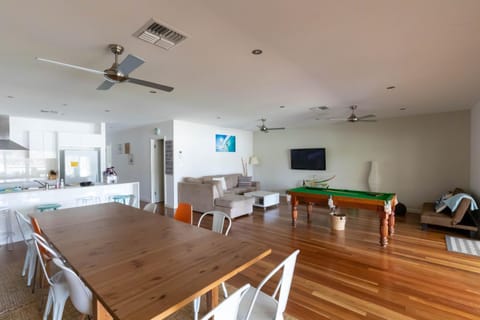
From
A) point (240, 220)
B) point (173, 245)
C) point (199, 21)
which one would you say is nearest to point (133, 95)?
point (199, 21)

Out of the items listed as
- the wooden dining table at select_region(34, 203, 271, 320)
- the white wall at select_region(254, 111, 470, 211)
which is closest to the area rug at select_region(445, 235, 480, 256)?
the white wall at select_region(254, 111, 470, 211)

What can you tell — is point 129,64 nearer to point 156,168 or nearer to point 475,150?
point 156,168

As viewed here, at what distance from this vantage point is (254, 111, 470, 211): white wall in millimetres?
5289

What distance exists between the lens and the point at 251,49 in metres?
2.18

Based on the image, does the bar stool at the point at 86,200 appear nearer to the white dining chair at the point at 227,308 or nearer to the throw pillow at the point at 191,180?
the throw pillow at the point at 191,180

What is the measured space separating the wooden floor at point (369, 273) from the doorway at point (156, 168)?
349 cm

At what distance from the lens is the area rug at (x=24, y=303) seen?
201cm

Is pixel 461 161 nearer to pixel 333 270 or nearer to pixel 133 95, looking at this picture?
pixel 333 270

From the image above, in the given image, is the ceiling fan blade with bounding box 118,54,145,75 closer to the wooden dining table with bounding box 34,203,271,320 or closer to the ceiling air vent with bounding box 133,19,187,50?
the ceiling air vent with bounding box 133,19,187,50

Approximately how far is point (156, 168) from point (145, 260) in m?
5.87

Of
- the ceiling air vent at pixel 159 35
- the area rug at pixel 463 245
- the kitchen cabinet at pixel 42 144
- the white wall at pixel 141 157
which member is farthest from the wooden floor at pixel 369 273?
the white wall at pixel 141 157

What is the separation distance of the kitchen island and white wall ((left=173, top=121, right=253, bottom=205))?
1.45m

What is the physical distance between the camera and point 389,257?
10.3 ft

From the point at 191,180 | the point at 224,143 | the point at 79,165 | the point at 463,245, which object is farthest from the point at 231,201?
the point at 463,245
